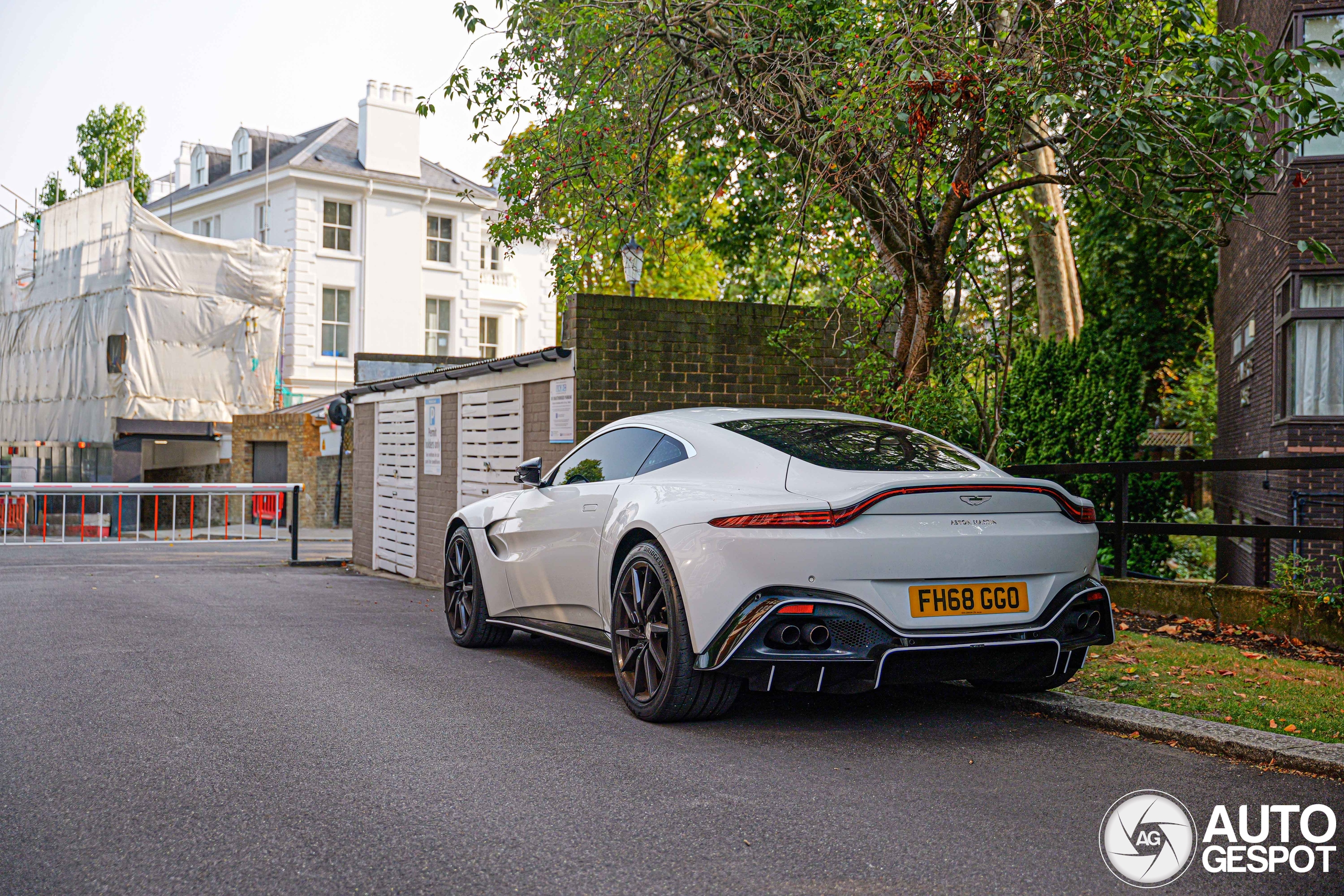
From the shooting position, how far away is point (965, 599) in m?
5.01

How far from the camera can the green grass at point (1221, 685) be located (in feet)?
17.4

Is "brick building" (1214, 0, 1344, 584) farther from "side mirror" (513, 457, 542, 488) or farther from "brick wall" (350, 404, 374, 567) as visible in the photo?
"brick wall" (350, 404, 374, 567)

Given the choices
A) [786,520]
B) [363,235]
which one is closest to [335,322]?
[363,235]

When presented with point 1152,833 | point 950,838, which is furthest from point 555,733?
point 1152,833

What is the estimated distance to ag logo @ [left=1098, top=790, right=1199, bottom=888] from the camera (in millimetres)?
3514

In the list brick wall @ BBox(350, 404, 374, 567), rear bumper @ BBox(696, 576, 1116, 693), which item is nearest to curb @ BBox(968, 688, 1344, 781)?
rear bumper @ BBox(696, 576, 1116, 693)

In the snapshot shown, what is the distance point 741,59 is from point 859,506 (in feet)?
19.9

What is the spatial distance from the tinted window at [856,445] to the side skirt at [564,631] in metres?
1.29

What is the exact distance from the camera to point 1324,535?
7559mm

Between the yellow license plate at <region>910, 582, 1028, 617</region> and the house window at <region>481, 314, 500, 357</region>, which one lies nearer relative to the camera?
the yellow license plate at <region>910, 582, 1028, 617</region>

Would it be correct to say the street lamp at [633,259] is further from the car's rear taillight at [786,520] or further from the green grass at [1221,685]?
the car's rear taillight at [786,520]

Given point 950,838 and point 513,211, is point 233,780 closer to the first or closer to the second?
point 950,838

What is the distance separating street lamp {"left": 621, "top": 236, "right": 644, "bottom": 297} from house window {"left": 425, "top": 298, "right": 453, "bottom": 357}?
25212 mm

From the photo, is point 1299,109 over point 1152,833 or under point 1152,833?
over
